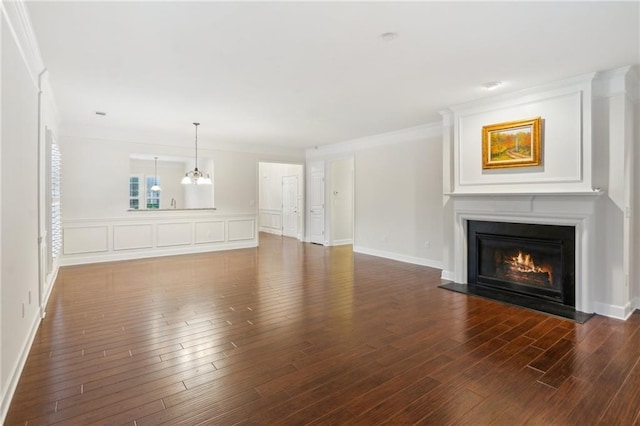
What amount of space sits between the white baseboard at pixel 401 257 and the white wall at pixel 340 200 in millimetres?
1246

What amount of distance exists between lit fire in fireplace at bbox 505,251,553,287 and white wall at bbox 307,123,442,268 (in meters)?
1.59

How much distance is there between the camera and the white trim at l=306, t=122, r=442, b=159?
243 inches

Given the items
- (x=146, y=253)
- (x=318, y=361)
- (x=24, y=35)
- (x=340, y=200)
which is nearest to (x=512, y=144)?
(x=318, y=361)

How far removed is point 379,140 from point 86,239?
6.20 metres

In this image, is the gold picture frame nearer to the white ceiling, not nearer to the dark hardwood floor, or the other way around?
the white ceiling

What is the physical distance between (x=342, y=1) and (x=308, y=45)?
0.71m

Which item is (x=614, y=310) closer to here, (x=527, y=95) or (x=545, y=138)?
(x=545, y=138)

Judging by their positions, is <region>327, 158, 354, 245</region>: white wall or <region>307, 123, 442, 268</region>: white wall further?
<region>327, 158, 354, 245</region>: white wall

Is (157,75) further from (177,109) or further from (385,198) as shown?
(385,198)

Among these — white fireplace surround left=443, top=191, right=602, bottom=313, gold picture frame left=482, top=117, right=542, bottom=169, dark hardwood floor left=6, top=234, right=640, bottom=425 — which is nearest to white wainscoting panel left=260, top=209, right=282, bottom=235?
dark hardwood floor left=6, top=234, right=640, bottom=425

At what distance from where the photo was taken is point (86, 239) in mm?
6559

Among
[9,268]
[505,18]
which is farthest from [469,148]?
[9,268]

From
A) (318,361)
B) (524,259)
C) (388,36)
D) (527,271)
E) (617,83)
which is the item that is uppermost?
(388,36)

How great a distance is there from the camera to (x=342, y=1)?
235 centimetres
